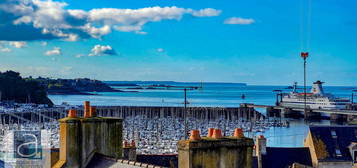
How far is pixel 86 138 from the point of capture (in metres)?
14.5

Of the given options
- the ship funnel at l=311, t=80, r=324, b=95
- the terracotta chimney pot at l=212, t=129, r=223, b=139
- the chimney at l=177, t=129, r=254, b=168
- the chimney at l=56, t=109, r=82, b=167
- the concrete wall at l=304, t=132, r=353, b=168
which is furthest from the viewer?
the ship funnel at l=311, t=80, r=324, b=95

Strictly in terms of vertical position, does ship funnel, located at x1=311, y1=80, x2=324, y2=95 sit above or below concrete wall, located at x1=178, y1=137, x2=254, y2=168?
above

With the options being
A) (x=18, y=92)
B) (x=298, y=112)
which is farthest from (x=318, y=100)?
(x=18, y=92)

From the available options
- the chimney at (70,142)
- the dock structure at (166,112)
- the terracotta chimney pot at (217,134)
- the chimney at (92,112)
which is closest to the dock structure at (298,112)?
the dock structure at (166,112)

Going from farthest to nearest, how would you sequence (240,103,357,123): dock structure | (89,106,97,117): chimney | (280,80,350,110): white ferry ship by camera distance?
(280,80,350,110): white ferry ship
(240,103,357,123): dock structure
(89,106,97,117): chimney

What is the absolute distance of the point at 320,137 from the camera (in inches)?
1428

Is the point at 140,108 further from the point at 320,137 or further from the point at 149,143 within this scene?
the point at 320,137

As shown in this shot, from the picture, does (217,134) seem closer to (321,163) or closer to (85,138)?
(85,138)

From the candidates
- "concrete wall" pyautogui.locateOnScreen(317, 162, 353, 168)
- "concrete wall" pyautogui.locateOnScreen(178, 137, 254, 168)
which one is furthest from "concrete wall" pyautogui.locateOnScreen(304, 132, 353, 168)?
"concrete wall" pyautogui.locateOnScreen(178, 137, 254, 168)

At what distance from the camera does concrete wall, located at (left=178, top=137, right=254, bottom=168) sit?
35.9 ft

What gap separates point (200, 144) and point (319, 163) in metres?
25.3

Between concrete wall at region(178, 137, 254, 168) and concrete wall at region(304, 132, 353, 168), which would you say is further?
concrete wall at region(304, 132, 353, 168)

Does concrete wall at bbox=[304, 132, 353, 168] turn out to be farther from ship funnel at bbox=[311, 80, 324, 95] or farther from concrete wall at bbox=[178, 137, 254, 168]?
ship funnel at bbox=[311, 80, 324, 95]

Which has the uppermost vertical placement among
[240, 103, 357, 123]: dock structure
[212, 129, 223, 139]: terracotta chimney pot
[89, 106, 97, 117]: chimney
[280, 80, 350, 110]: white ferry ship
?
[89, 106, 97, 117]: chimney
